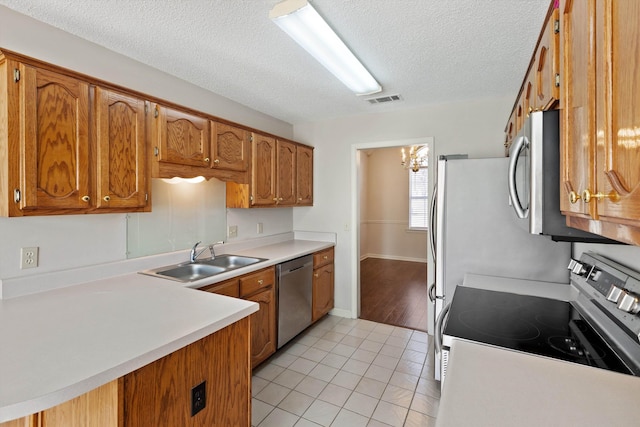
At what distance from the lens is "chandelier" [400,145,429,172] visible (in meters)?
5.40

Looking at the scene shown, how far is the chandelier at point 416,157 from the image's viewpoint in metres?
5.40

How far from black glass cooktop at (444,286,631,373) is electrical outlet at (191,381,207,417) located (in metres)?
1.04

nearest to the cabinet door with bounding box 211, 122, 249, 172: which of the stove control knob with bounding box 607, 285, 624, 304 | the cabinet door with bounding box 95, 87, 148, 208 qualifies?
the cabinet door with bounding box 95, 87, 148, 208

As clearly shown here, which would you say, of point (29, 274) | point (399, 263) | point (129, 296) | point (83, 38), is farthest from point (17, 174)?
point (399, 263)

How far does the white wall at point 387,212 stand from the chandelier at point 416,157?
0.58 m

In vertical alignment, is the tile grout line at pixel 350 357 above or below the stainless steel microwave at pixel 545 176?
below

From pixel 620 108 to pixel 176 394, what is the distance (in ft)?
5.12

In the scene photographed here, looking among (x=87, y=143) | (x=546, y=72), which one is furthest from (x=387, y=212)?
(x=87, y=143)

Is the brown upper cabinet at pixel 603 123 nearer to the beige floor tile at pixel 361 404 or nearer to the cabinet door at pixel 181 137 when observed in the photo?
the beige floor tile at pixel 361 404

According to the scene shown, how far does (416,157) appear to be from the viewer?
218 inches

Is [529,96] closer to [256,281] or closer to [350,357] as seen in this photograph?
[256,281]

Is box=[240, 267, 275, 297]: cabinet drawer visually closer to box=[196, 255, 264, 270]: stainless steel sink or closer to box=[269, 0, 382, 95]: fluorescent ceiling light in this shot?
box=[196, 255, 264, 270]: stainless steel sink

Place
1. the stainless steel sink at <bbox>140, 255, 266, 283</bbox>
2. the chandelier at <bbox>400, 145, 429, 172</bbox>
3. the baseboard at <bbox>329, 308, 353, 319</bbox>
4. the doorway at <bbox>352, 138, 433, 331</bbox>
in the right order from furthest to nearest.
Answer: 1. the doorway at <bbox>352, 138, 433, 331</bbox>
2. the chandelier at <bbox>400, 145, 429, 172</bbox>
3. the baseboard at <bbox>329, 308, 353, 319</bbox>
4. the stainless steel sink at <bbox>140, 255, 266, 283</bbox>

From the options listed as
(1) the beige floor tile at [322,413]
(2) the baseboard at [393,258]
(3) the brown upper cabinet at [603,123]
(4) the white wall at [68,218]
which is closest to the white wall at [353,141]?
(1) the beige floor tile at [322,413]
